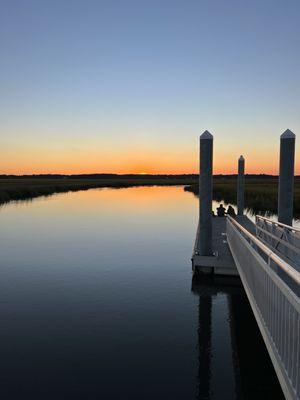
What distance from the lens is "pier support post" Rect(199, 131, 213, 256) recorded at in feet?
50.5

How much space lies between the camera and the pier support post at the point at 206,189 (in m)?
15.4

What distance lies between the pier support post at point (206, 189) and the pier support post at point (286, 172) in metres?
3.09

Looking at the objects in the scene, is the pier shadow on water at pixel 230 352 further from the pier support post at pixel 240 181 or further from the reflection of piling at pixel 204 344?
the pier support post at pixel 240 181

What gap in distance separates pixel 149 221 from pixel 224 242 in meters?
17.8

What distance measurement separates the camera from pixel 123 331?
448 inches

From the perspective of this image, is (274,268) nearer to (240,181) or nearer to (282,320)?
(282,320)

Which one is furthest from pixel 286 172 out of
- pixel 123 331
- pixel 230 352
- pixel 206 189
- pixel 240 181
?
pixel 240 181

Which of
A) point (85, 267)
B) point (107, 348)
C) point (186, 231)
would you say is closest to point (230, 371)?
point (107, 348)

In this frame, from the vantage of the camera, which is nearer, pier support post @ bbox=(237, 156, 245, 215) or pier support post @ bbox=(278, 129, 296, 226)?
pier support post @ bbox=(278, 129, 296, 226)

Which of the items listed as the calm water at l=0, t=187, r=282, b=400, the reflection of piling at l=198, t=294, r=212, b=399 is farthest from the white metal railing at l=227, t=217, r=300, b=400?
the calm water at l=0, t=187, r=282, b=400

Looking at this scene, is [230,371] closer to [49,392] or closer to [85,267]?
[49,392]

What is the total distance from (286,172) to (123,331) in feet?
24.2

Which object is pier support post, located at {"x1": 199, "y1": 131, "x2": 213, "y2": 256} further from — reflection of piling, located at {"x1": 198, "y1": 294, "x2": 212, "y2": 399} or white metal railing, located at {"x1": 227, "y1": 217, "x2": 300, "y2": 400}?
white metal railing, located at {"x1": 227, "y1": 217, "x2": 300, "y2": 400}

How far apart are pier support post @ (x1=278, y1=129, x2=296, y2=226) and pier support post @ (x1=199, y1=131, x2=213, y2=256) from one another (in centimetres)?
309
